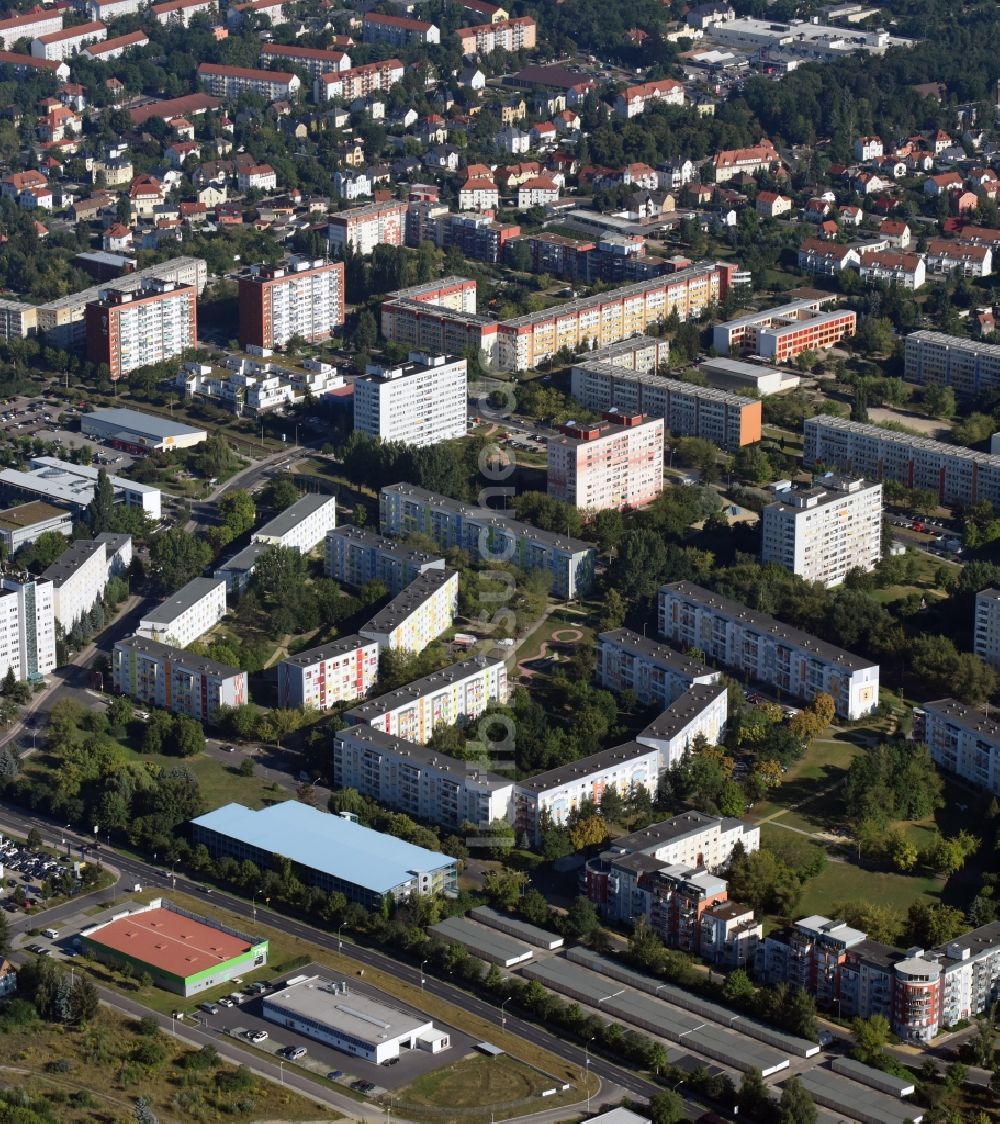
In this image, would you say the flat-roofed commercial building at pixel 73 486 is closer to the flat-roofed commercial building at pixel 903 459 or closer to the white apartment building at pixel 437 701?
the white apartment building at pixel 437 701

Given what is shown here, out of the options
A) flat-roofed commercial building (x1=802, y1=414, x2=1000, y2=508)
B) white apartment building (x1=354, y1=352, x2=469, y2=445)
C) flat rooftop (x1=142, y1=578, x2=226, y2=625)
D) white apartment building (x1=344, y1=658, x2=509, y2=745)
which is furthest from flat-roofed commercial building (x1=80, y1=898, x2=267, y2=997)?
flat-roofed commercial building (x1=802, y1=414, x2=1000, y2=508)

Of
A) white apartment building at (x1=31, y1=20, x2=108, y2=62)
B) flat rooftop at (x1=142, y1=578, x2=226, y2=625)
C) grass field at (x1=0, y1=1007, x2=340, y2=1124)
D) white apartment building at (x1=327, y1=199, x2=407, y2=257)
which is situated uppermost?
white apartment building at (x1=31, y1=20, x2=108, y2=62)

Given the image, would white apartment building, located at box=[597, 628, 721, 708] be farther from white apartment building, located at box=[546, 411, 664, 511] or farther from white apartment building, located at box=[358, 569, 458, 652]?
white apartment building, located at box=[546, 411, 664, 511]

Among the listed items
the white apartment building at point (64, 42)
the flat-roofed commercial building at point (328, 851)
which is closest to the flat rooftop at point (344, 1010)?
the flat-roofed commercial building at point (328, 851)

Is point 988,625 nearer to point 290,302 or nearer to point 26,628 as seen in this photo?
point 26,628

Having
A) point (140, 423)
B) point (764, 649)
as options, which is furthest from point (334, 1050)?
point (140, 423)

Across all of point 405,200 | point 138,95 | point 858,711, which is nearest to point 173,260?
point 405,200
